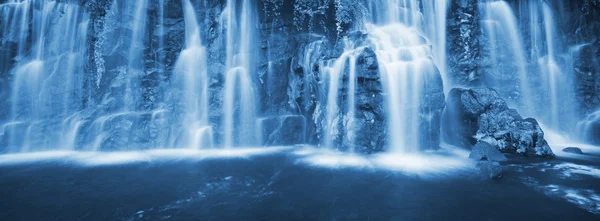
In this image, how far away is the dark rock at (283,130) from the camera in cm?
1449

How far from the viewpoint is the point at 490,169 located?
27.8 ft

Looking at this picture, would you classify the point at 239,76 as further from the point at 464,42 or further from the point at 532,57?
the point at 532,57

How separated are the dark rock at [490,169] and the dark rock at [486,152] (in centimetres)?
123

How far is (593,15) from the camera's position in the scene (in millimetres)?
15328

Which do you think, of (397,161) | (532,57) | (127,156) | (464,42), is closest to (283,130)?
(397,161)

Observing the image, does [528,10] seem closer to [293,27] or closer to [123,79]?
[293,27]

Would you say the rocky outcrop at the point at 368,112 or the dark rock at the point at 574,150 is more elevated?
the rocky outcrop at the point at 368,112

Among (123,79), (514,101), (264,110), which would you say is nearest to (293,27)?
(264,110)

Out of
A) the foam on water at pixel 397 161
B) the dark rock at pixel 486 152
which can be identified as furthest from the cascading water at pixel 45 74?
the dark rock at pixel 486 152

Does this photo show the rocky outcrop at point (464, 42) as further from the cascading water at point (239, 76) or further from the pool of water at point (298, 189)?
the cascading water at point (239, 76)

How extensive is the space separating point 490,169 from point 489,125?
164 inches

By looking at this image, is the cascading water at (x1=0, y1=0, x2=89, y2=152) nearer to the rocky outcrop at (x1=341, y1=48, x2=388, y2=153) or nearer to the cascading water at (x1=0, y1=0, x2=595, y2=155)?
the cascading water at (x1=0, y1=0, x2=595, y2=155)

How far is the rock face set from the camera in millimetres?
10875

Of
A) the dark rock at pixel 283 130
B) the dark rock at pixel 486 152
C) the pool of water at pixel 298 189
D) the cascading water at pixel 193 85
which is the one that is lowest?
the pool of water at pixel 298 189
